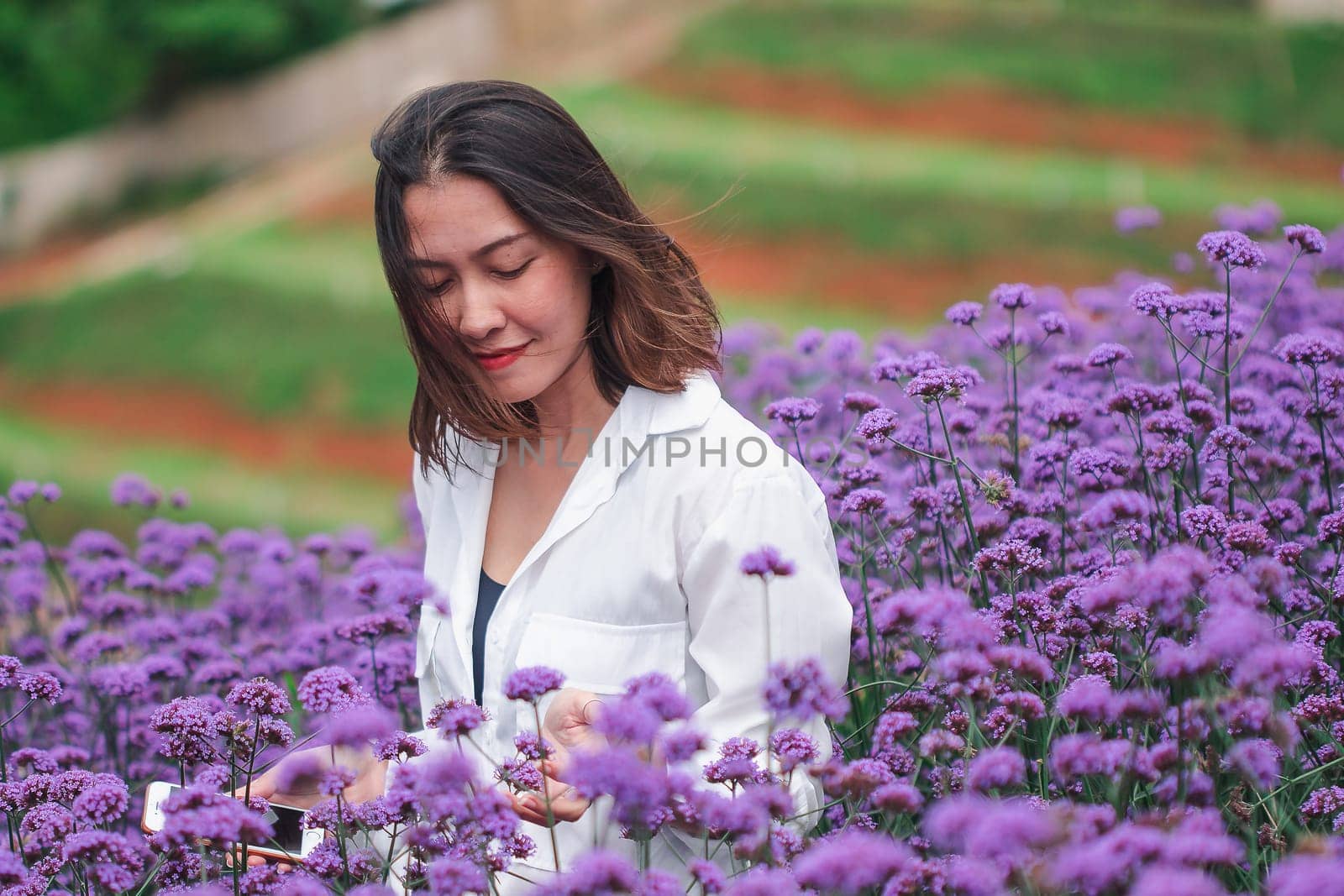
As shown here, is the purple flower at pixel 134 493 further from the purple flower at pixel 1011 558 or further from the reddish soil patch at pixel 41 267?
the reddish soil patch at pixel 41 267

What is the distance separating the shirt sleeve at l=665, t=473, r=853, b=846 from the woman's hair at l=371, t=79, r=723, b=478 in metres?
0.31

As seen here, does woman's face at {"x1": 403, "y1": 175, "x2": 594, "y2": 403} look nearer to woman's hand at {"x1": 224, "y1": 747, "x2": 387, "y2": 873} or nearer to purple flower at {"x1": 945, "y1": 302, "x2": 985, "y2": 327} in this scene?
woman's hand at {"x1": 224, "y1": 747, "x2": 387, "y2": 873}

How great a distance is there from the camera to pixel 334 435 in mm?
8617

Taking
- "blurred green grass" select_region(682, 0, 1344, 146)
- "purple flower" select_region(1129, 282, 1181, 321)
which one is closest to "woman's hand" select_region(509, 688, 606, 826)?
"purple flower" select_region(1129, 282, 1181, 321)

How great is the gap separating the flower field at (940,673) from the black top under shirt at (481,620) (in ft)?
0.52

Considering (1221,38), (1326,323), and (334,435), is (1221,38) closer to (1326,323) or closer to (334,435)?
(334,435)

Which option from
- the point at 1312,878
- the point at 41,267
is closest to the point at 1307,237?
the point at 1312,878

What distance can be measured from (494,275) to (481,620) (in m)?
0.59

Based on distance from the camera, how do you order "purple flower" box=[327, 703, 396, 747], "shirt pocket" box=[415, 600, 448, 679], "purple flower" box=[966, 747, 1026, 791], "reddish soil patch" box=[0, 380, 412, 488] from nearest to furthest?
"purple flower" box=[966, 747, 1026, 791] < "purple flower" box=[327, 703, 396, 747] < "shirt pocket" box=[415, 600, 448, 679] < "reddish soil patch" box=[0, 380, 412, 488]

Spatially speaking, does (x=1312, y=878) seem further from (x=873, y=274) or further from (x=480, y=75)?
(x=480, y=75)

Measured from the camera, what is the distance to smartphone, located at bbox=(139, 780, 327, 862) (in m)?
2.07

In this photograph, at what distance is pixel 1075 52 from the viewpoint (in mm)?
11320

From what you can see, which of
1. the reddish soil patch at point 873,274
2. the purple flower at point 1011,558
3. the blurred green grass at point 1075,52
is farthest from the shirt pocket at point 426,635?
the blurred green grass at point 1075,52

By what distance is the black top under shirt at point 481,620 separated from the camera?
2.33 m
